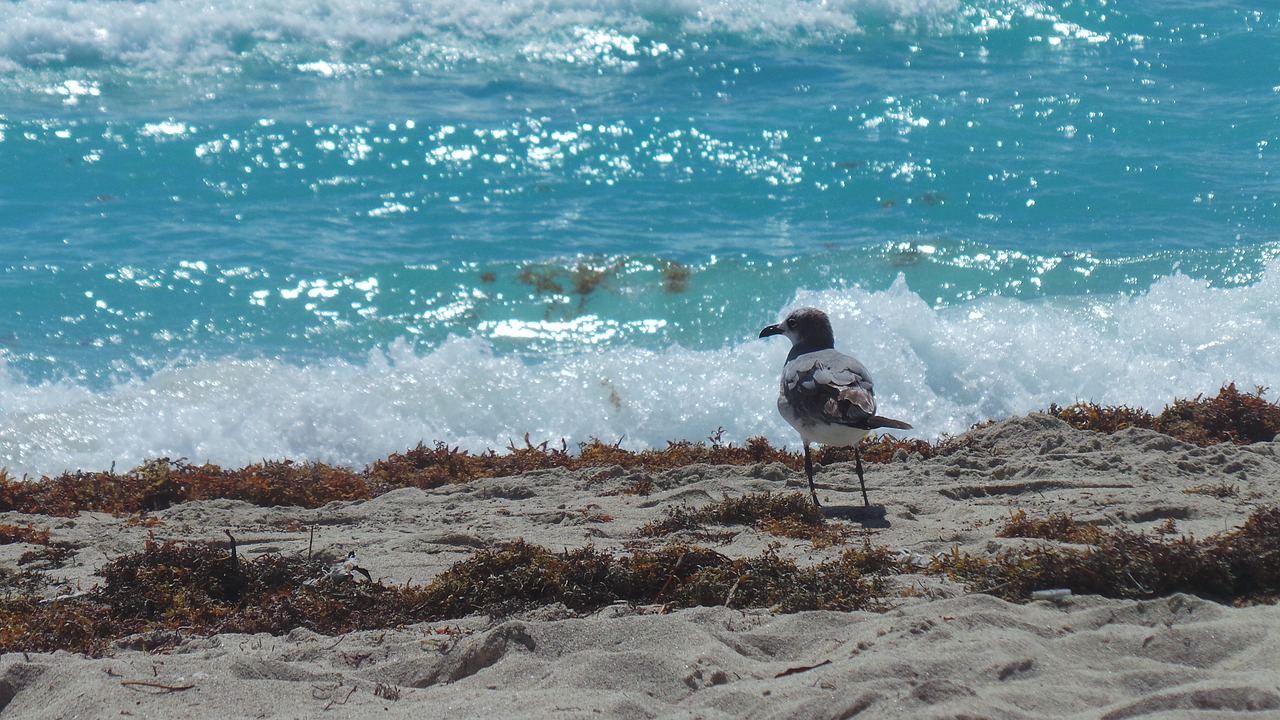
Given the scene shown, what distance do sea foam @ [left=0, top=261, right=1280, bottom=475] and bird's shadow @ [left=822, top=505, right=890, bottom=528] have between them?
12.0 feet

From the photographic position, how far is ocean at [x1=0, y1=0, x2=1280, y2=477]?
34.2ft

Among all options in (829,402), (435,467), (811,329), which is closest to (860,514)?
(829,402)

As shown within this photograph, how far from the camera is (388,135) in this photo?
17.2m

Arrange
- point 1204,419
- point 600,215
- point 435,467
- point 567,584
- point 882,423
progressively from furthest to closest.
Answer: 1. point 600,215
2. point 1204,419
3. point 435,467
4. point 882,423
5. point 567,584

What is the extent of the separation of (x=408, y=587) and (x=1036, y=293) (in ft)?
34.5

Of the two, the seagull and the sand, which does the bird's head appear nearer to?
the seagull

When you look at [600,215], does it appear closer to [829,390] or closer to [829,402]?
[829,390]

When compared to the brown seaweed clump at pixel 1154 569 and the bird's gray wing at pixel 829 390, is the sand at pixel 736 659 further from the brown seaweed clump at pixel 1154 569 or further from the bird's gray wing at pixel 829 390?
the bird's gray wing at pixel 829 390

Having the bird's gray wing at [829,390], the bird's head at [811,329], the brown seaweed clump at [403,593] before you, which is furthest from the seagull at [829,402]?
the brown seaweed clump at [403,593]

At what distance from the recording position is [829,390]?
6227 millimetres

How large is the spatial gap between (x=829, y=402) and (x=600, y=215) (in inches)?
379

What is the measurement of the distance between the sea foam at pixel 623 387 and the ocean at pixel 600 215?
0.04 metres

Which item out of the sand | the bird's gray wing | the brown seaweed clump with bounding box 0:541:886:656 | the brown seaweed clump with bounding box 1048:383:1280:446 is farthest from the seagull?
the brown seaweed clump with bounding box 1048:383:1280:446

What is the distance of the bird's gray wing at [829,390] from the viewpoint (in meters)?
6.02
